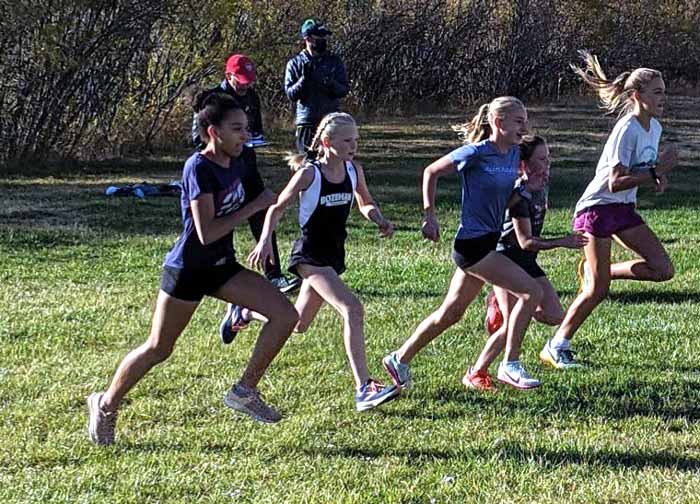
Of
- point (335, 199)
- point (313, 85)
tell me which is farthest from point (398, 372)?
point (313, 85)

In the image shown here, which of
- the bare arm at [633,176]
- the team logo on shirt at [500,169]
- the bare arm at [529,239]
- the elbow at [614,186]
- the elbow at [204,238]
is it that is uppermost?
the team logo on shirt at [500,169]

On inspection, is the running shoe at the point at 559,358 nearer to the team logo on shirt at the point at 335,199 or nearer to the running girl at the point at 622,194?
the running girl at the point at 622,194

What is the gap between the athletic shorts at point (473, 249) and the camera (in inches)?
245

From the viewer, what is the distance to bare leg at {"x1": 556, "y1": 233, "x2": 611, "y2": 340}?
6996 mm

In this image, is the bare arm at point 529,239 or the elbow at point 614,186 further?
the elbow at point 614,186

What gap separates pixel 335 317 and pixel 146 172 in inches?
396

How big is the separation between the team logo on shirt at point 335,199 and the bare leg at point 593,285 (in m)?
1.54

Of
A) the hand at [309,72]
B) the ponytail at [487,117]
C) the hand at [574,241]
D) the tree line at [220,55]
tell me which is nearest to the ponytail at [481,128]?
the ponytail at [487,117]

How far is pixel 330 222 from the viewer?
6324mm

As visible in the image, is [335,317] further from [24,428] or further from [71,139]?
[71,139]

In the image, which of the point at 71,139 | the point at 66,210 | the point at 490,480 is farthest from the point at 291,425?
the point at 71,139

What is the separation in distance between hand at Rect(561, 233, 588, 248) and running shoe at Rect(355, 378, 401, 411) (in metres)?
1.13

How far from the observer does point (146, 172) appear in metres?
18.0

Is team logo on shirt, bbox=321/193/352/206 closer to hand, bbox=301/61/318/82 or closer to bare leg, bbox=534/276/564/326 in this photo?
bare leg, bbox=534/276/564/326
